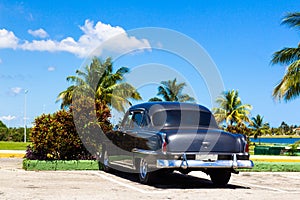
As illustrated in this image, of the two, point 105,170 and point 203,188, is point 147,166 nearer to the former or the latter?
point 203,188

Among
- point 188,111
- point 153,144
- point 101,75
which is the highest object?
point 101,75

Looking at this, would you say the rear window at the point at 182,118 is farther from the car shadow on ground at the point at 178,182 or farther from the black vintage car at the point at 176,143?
the car shadow on ground at the point at 178,182

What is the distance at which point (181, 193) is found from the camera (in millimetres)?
9133

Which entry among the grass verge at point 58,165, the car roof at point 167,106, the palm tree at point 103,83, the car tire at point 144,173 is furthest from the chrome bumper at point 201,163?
the palm tree at point 103,83

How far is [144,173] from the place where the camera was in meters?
10.4

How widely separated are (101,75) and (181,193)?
35.2m

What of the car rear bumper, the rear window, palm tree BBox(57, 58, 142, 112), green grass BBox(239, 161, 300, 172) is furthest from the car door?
palm tree BBox(57, 58, 142, 112)

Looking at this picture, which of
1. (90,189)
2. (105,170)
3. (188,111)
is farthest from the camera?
(105,170)

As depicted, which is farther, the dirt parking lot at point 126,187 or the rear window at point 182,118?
the rear window at point 182,118

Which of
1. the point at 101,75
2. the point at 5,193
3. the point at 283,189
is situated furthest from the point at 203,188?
the point at 101,75

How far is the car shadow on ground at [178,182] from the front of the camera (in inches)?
408

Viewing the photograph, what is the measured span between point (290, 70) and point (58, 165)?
17193 millimetres

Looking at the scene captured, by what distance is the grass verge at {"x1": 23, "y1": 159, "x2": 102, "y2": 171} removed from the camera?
13562 millimetres

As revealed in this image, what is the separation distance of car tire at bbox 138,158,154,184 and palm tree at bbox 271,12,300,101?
17752 mm
